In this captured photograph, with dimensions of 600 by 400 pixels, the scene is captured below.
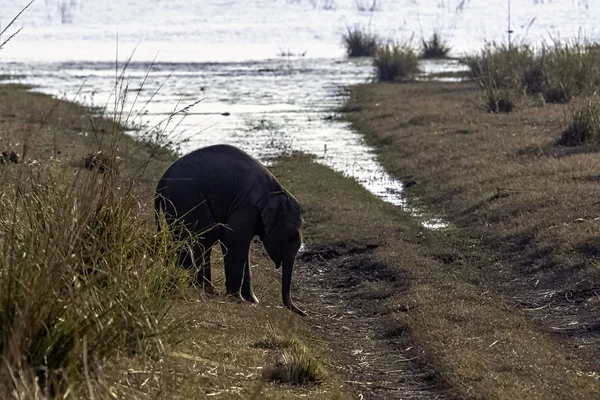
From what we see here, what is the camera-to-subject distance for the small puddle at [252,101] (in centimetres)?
1856

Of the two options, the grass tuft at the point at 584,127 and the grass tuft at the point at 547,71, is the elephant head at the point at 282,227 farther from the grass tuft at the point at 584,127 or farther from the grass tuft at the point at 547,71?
the grass tuft at the point at 547,71

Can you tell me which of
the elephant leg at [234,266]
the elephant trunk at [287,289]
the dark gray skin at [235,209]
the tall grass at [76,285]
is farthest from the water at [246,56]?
the elephant trunk at [287,289]

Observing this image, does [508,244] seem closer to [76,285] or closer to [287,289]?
[287,289]

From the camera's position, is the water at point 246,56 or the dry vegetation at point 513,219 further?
the water at point 246,56

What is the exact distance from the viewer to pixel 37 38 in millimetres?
60938

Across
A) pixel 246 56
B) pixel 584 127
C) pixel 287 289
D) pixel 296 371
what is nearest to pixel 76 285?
pixel 296 371

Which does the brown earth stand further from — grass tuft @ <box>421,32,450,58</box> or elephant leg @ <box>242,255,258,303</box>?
grass tuft @ <box>421,32,450,58</box>

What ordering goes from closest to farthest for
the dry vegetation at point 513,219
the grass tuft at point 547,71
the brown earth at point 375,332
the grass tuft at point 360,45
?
1. the brown earth at point 375,332
2. the dry vegetation at point 513,219
3. the grass tuft at point 547,71
4. the grass tuft at point 360,45

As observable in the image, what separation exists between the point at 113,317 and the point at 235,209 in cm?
368

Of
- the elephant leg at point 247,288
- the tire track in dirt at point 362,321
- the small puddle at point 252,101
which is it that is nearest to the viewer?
the tire track in dirt at point 362,321

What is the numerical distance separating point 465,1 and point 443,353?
240 feet

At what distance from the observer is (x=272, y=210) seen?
9508 mm

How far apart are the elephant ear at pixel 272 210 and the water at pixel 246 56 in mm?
1407

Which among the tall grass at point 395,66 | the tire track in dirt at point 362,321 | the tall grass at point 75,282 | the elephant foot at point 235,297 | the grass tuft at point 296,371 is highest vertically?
the tall grass at point 75,282
